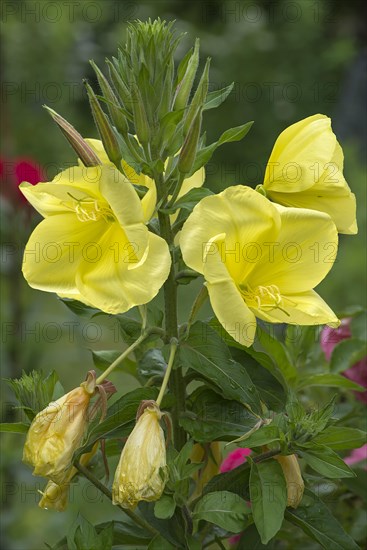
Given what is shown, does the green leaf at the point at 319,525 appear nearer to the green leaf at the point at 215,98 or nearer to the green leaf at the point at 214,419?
the green leaf at the point at 214,419

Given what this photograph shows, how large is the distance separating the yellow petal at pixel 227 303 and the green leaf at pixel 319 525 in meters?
0.23

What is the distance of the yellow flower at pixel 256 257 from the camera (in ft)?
2.67

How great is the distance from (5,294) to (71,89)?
1920 millimetres

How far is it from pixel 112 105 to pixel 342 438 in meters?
0.41

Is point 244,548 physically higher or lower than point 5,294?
higher

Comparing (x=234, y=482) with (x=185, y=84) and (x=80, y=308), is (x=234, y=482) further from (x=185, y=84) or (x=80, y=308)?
(x=185, y=84)

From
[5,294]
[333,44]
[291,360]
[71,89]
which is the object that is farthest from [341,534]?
[333,44]

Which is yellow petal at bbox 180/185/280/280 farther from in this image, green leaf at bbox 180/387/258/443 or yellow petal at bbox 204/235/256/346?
green leaf at bbox 180/387/258/443

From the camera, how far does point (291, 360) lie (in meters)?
1.16

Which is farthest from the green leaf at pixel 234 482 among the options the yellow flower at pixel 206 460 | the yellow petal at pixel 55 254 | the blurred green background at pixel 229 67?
the blurred green background at pixel 229 67

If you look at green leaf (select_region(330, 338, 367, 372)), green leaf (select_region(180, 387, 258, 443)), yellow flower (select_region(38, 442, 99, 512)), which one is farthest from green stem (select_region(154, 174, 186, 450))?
green leaf (select_region(330, 338, 367, 372))

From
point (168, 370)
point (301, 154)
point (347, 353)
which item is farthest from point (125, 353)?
point (347, 353)

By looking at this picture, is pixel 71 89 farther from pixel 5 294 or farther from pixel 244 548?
pixel 244 548

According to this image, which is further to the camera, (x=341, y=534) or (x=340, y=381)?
(x=340, y=381)
